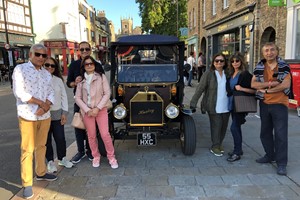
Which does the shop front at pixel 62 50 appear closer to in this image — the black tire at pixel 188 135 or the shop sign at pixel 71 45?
the shop sign at pixel 71 45

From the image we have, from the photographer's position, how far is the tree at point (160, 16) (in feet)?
108

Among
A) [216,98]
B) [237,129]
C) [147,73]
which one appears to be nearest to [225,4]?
[147,73]

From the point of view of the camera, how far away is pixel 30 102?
11.1 feet

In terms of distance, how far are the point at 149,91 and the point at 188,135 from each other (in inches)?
39.6

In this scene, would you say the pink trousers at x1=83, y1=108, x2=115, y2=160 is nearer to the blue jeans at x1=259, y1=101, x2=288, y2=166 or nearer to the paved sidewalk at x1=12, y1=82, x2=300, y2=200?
the paved sidewalk at x1=12, y1=82, x2=300, y2=200

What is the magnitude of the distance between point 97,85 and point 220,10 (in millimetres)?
14998

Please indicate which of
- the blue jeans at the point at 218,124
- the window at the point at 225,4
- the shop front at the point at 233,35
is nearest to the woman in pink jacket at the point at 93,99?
the blue jeans at the point at 218,124

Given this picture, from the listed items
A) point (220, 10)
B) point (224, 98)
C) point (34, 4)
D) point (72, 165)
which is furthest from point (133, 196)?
point (34, 4)

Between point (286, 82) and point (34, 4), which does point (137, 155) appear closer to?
point (286, 82)

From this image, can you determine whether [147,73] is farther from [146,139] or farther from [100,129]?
[100,129]

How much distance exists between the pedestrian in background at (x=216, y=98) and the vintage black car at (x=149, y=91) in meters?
0.40

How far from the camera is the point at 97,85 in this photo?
431 centimetres

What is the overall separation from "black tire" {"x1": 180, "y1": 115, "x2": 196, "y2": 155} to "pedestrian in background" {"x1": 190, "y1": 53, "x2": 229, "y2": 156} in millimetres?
272

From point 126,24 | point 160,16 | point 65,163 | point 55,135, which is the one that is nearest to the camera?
point 55,135
